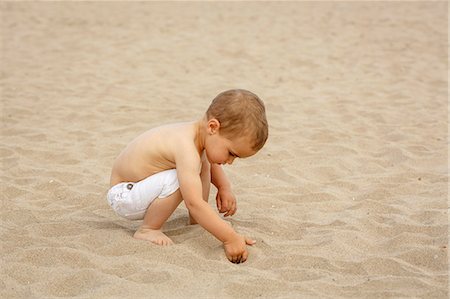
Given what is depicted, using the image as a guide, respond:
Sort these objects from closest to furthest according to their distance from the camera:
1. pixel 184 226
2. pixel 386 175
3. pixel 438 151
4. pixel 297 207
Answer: pixel 184 226 < pixel 297 207 < pixel 386 175 < pixel 438 151

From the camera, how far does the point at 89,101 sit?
6.54 metres

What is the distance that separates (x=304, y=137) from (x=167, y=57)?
3.78m

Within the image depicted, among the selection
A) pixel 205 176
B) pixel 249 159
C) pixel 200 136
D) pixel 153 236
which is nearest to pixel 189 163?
pixel 200 136

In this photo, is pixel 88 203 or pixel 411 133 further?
pixel 411 133

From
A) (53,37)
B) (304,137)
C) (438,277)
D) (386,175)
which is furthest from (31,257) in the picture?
(53,37)

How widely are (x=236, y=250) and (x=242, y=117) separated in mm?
612

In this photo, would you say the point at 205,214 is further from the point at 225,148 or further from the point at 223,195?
the point at 223,195

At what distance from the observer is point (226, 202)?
3514mm

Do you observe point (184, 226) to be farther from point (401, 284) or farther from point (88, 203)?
point (401, 284)

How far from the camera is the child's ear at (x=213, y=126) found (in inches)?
121

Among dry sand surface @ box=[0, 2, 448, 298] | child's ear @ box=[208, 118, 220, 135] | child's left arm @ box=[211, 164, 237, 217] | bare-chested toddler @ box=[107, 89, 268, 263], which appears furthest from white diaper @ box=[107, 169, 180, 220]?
child's left arm @ box=[211, 164, 237, 217]

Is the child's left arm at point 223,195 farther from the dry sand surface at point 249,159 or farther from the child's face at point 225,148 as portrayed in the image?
the child's face at point 225,148

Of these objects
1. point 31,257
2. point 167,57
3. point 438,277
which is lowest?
point 167,57

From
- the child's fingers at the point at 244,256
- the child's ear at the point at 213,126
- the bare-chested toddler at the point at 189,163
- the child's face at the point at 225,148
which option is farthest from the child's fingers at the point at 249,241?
the child's ear at the point at 213,126
